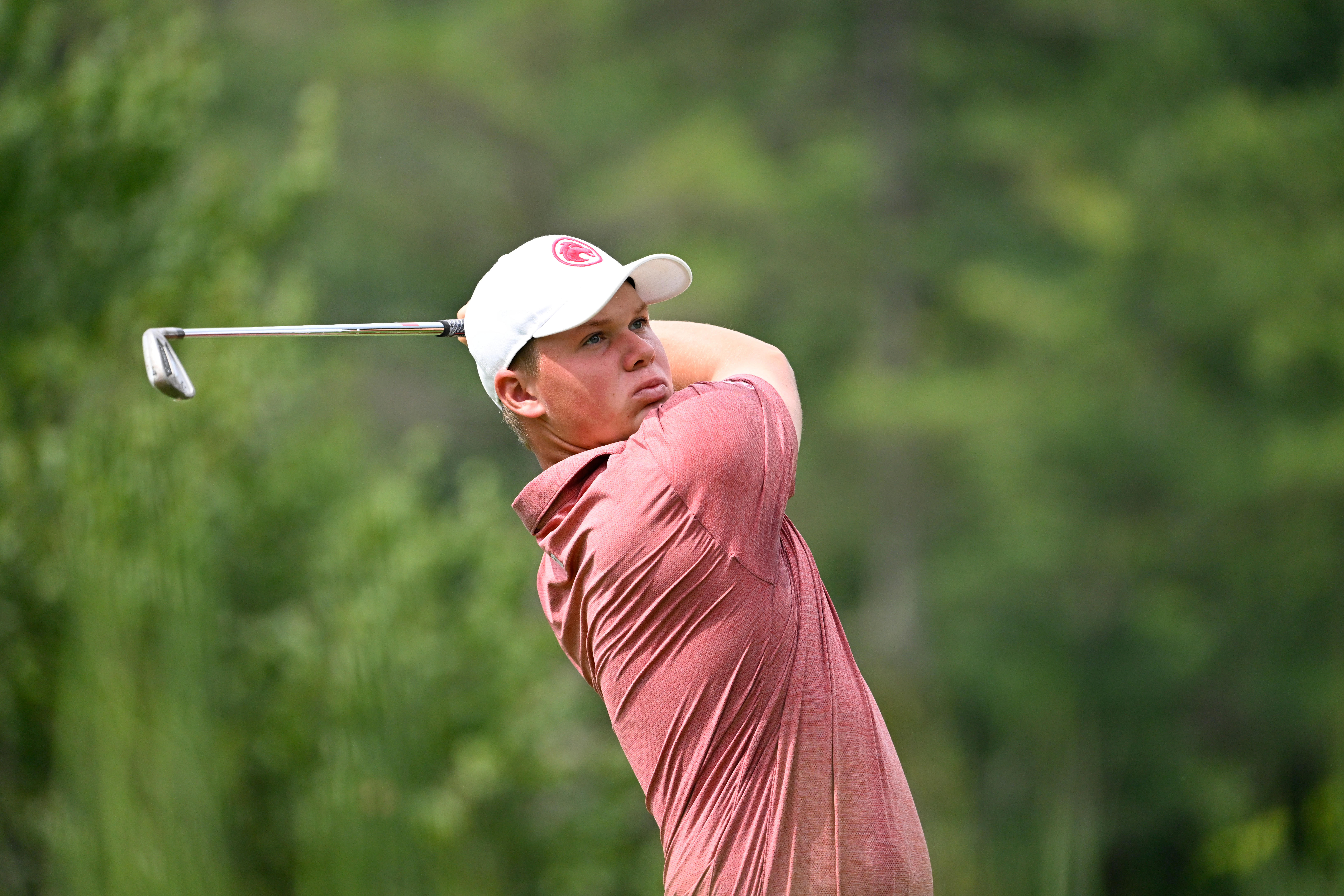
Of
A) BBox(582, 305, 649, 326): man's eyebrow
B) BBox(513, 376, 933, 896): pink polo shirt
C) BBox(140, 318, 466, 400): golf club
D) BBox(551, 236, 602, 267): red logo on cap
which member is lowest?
BBox(513, 376, 933, 896): pink polo shirt

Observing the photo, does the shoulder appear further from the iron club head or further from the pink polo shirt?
the iron club head

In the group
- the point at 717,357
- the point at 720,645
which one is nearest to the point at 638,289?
the point at 717,357

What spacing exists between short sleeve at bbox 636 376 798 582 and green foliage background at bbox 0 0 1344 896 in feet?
1.42

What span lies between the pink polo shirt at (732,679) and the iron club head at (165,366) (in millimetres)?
832

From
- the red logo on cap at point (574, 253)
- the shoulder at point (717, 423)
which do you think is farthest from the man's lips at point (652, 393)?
the red logo on cap at point (574, 253)

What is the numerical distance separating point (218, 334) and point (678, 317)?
38.6 ft

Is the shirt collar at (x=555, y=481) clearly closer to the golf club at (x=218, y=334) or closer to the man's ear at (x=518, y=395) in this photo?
the man's ear at (x=518, y=395)

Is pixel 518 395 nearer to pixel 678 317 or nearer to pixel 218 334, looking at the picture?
pixel 218 334

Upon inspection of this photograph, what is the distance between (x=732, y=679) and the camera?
2.02 meters

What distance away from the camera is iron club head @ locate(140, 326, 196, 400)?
2.52 m

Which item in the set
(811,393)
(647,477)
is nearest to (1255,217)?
(811,393)

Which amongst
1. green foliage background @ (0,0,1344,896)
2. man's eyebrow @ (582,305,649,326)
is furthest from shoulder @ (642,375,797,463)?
green foliage background @ (0,0,1344,896)

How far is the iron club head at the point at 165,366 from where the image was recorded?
252 cm

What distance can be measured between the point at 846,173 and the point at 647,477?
15.4 m
